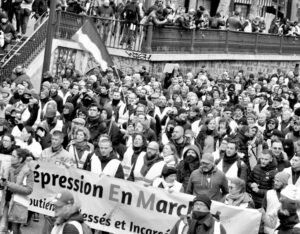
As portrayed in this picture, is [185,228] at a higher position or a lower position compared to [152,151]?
lower

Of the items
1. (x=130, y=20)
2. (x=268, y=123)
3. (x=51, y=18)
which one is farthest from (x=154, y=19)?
(x=268, y=123)

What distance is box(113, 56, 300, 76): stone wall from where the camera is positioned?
2898 cm

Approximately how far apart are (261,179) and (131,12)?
53.1ft

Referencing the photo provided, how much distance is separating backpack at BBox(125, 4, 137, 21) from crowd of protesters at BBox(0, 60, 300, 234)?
543 cm

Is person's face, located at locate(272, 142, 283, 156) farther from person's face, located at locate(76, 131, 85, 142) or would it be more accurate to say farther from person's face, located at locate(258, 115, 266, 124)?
person's face, located at locate(258, 115, 266, 124)

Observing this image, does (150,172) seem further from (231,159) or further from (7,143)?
(7,143)

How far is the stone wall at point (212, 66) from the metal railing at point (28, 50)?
115 inches

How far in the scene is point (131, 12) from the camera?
93.2 feet

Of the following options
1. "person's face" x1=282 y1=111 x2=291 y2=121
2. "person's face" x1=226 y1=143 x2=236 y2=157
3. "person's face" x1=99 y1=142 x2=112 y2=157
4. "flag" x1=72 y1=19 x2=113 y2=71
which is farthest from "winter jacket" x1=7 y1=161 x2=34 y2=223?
"flag" x1=72 y1=19 x2=113 y2=71

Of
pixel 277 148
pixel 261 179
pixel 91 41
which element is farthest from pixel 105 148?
pixel 91 41

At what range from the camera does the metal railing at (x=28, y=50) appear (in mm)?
25661

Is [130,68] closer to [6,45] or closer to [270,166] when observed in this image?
[6,45]

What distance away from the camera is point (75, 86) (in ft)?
63.3

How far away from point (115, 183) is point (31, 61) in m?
14.5
